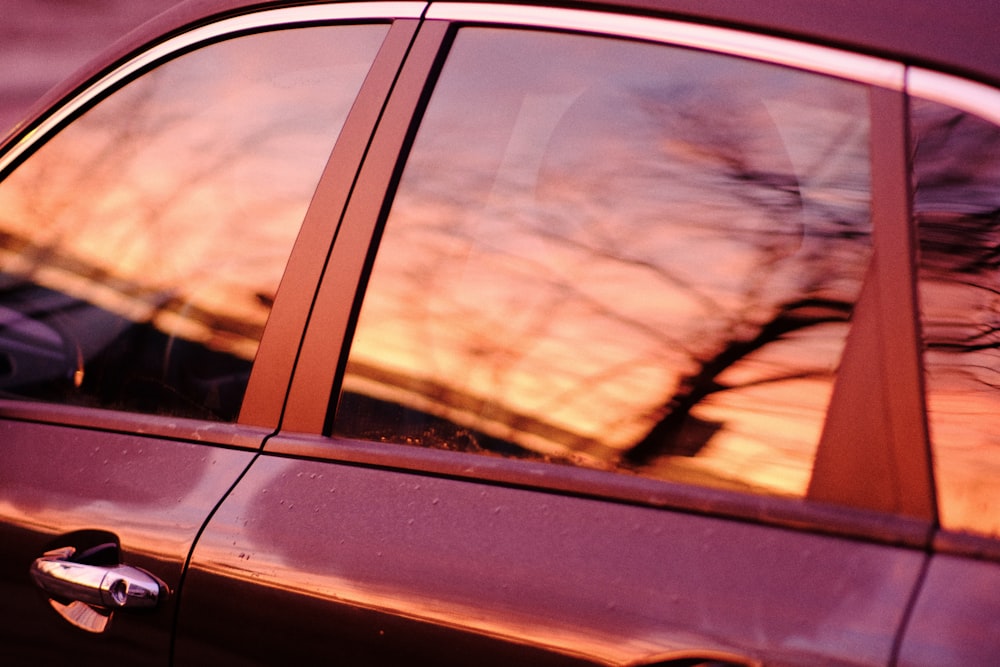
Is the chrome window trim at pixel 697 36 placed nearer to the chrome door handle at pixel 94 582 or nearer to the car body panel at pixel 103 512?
the car body panel at pixel 103 512

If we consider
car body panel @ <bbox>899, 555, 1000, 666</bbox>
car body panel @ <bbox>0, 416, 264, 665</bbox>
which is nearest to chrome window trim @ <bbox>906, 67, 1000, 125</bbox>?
car body panel @ <bbox>899, 555, 1000, 666</bbox>

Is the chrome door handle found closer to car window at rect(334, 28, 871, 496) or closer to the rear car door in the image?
car window at rect(334, 28, 871, 496)

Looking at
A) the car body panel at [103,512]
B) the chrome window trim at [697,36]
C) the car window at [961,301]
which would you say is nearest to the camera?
the car window at [961,301]

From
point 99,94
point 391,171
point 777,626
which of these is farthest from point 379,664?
point 99,94

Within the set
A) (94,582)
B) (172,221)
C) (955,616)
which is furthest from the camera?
(172,221)

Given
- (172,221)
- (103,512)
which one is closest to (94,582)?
(103,512)

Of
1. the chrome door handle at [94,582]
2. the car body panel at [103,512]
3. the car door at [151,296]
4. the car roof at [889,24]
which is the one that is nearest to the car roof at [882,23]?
the car roof at [889,24]

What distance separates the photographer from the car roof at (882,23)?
133cm

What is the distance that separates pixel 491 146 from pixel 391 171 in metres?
0.16

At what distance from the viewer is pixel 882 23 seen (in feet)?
4.56

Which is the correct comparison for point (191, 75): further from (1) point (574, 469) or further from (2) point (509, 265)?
(1) point (574, 469)

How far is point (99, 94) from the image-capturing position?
7.07 ft

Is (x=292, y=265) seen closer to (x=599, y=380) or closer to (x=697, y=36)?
(x=599, y=380)

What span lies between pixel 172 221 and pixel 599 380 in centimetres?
91
